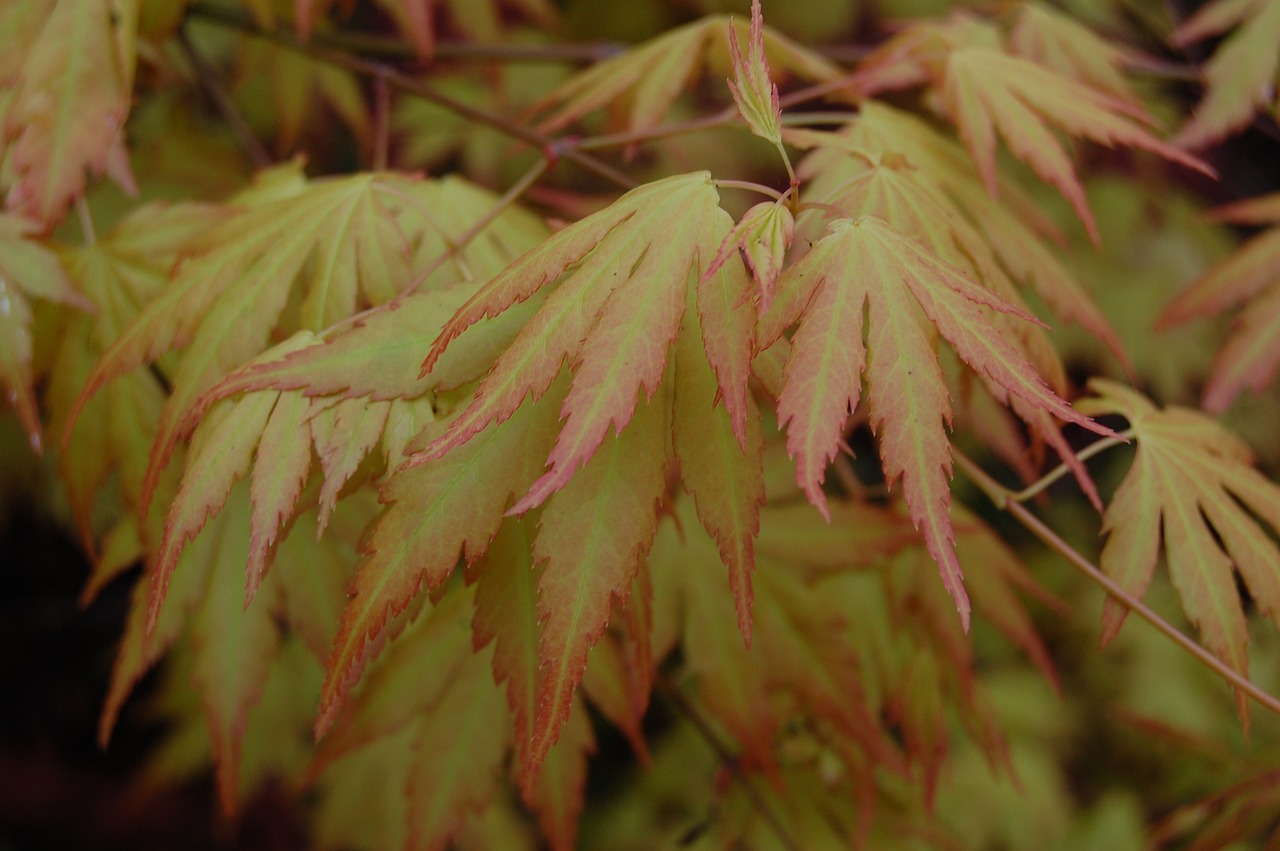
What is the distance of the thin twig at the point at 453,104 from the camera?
824 mm

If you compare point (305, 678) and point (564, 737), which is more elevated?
point (564, 737)

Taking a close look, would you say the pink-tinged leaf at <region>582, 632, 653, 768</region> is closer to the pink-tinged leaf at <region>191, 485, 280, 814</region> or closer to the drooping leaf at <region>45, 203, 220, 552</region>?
the pink-tinged leaf at <region>191, 485, 280, 814</region>

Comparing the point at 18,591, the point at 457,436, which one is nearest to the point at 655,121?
the point at 457,436

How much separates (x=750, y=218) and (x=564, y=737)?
52cm

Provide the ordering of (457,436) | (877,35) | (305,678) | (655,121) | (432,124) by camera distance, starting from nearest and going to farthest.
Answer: (457,436) → (655,121) → (305,678) → (432,124) → (877,35)

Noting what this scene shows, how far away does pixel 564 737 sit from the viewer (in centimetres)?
84

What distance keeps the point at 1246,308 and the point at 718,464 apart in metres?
0.67

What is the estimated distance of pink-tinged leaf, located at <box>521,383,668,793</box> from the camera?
19.8 inches

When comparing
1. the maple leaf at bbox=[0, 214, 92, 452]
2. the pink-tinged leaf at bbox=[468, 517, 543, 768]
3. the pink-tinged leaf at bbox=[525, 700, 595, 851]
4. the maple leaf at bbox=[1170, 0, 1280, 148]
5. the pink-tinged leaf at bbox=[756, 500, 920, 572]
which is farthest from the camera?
the maple leaf at bbox=[1170, 0, 1280, 148]

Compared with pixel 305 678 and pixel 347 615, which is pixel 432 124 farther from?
pixel 347 615

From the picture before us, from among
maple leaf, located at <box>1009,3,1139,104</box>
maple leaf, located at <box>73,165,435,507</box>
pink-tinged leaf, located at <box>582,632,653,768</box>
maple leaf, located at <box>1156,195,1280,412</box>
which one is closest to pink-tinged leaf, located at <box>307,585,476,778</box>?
pink-tinged leaf, located at <box>582,632,653,768</box>

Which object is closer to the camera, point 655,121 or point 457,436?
point 457,436

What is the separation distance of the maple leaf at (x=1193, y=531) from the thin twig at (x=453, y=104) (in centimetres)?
46

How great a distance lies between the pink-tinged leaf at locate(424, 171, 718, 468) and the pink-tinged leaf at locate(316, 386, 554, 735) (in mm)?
61
